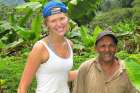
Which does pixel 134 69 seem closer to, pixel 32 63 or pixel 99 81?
pixel 99 81

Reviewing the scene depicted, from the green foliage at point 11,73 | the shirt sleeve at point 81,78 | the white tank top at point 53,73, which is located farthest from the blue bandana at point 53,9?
the green foliage at point 11,73

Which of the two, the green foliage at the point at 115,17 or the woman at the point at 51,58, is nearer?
the woman at the point at 51,58

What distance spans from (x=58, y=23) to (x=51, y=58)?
10.3 inches

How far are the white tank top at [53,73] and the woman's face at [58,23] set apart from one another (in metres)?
0.13

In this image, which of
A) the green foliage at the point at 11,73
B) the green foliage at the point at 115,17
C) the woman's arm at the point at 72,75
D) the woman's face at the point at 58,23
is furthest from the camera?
the green foliage at the point at 115,17

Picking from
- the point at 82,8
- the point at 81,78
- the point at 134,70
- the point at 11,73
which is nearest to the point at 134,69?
the point at 134,70

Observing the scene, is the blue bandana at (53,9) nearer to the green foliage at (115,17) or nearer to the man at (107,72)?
the man at (107,72)

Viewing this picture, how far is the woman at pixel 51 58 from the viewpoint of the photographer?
310cm

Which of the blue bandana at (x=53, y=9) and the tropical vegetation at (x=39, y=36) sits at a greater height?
the blue bandana at (x=53, y=9)

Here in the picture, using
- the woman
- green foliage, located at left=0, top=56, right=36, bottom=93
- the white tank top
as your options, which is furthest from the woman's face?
green foliage, located at left=0, top=56, right=36, bottom=93

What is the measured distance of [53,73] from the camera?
3.15 metres

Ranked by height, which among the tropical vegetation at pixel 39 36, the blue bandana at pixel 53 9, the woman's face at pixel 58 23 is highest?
the blue bandana at pixel 53 9

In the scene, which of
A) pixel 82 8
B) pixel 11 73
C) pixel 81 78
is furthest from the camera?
pixel 82 8

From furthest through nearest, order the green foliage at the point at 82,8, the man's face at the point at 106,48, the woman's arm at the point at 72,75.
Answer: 1. the green foliage at the point at 82,8
2. the woman's arm at the point at 72,75
3. the man's face at the point at 106,48
